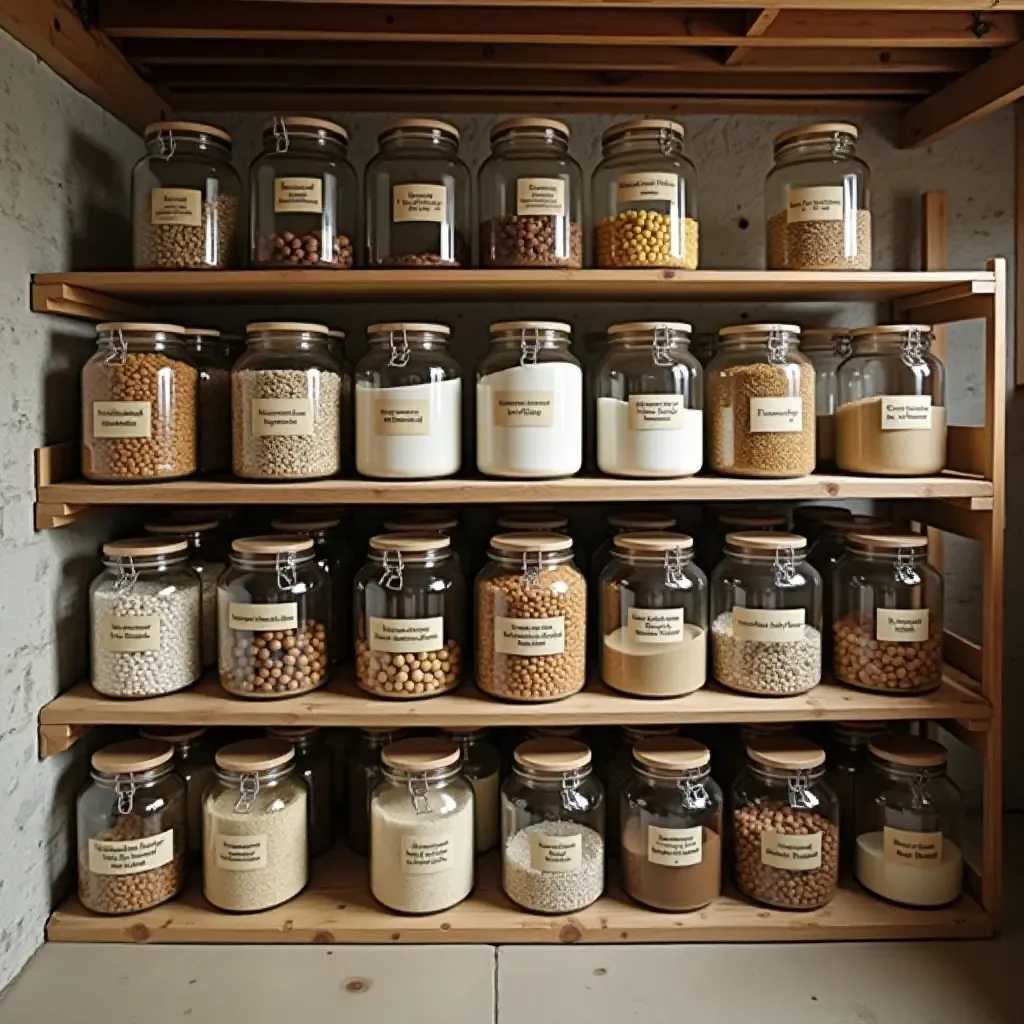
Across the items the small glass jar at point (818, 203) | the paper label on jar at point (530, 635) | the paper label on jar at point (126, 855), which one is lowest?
the paper label on jar at point (126, 855)

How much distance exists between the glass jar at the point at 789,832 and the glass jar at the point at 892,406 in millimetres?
507

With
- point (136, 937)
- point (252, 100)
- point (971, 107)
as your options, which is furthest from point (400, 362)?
point (971, 107)

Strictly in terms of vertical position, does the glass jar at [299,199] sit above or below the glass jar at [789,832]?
above

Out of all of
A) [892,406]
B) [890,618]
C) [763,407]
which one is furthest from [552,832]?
[892,406]

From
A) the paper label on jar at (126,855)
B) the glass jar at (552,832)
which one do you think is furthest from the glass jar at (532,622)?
the paper label on jar at (126,855)

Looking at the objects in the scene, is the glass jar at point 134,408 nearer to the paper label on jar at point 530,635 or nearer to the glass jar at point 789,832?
the paper label on jar at point 530,635

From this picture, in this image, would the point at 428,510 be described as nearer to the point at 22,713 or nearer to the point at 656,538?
the point at 656,538

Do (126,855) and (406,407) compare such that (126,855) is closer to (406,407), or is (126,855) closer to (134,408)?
(134,408)

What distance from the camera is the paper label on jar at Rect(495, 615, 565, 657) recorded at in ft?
4.93

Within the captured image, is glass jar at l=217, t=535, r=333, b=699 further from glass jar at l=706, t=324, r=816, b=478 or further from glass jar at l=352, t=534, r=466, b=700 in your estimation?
glass jar at l=706, t=324, r=816, b=478

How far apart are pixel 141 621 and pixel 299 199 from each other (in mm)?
733

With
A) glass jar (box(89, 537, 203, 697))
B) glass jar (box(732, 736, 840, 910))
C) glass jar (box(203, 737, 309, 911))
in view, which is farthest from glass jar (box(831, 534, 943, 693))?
glass jar (box(89, 537, 203, 697))

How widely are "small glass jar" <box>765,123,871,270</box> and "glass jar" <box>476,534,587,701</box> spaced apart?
625mm

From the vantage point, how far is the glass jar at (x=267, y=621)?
1.53 m
